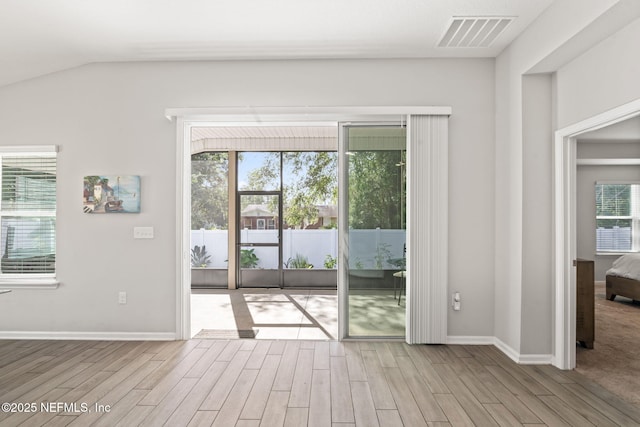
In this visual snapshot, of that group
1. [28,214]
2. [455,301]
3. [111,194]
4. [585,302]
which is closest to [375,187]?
[455,301]

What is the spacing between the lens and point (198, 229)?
7.27 meters

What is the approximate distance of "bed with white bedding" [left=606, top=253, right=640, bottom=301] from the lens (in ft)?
18.0

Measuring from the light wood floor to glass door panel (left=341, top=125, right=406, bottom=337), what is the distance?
0.28 meters

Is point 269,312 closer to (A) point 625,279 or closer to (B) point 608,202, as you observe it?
(A) point 625,279

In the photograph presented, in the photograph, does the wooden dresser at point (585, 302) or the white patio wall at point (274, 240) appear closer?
A: the wooden dresser at point (585, 302)

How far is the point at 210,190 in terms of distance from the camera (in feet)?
23.7

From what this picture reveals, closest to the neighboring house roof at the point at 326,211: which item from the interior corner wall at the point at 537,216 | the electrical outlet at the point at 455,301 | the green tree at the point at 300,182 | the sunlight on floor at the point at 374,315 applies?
the green tree at the point at 300,182

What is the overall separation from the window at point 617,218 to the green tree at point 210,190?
687 centimetres

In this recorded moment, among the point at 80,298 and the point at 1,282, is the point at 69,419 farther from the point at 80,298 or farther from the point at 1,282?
the point at 1,282

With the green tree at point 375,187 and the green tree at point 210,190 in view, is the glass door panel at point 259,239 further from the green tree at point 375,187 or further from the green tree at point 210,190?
the green tree at point 375,187

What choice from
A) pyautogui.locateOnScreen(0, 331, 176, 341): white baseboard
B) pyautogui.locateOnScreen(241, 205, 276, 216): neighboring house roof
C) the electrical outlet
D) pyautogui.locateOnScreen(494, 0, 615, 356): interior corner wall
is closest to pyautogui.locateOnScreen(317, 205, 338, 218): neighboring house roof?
pyautogui.locateOnScreen(241, 205, 276, 216): neighboring house roof

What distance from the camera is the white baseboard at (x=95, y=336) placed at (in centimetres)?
392

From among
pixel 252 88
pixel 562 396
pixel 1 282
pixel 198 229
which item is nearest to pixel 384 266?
pixel 562 396

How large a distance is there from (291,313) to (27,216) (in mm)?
3184
